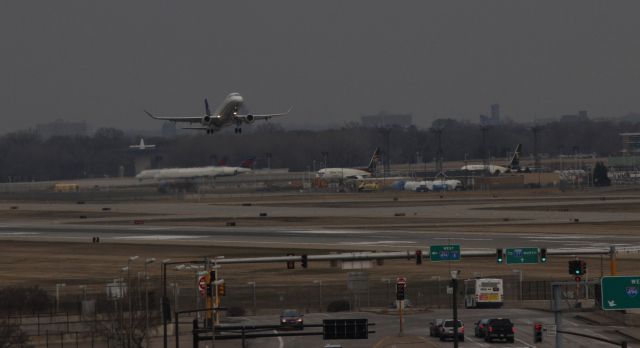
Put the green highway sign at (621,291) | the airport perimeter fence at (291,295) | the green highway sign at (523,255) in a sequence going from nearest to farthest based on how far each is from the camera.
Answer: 1. the green highway sign at (621,291)
2. the airport perimeter fence at (291,295)
3. the green highway sign at (523,255)

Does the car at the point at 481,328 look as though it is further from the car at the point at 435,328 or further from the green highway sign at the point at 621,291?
the green highway sign at the point at 621,291

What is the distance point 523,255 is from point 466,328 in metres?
12.8

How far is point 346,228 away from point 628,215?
120 feet

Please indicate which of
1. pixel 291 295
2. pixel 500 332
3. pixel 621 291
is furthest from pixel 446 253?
pixel 621 291

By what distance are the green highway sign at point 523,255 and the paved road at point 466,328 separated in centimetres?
430

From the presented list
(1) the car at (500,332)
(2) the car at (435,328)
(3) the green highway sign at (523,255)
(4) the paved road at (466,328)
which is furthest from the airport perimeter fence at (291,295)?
(1) the car at (500,332)

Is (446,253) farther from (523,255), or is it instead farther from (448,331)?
(448,331)

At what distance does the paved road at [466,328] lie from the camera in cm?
6138

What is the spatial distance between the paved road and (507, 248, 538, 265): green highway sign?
4299 millimetres

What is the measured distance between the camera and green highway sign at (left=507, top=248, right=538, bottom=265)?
7800 centimetres

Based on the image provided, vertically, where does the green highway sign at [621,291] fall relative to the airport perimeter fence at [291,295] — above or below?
above

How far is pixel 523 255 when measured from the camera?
257 ft

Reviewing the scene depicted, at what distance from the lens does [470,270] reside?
92.7 metres

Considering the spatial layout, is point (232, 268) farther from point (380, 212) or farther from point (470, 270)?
point (380, 212)
